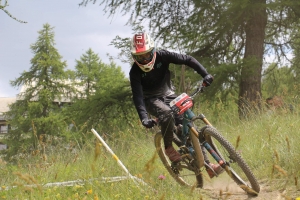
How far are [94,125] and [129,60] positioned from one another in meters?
2.21

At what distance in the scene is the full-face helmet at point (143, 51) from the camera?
4.17 m

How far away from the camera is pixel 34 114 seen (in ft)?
103

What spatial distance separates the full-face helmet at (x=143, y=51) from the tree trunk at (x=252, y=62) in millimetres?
5448

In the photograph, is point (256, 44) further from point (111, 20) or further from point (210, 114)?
point (111, 20)

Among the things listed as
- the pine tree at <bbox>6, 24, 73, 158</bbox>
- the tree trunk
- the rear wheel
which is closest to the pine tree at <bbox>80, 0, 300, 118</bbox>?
the tree trunk

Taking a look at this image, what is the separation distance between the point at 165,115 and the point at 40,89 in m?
30.0

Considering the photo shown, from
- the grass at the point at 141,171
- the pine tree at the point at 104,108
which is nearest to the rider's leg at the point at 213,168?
the grass at the point at 141,171

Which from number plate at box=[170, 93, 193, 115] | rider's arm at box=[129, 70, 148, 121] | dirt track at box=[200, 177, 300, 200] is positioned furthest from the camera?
rider's arm at box=[129, 70, 148, 121]

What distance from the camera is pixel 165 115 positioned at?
4141 mm

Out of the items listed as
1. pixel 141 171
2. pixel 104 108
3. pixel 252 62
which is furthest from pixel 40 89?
pixel 141 171

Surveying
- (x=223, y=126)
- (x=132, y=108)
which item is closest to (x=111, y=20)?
(x=132, y=108)

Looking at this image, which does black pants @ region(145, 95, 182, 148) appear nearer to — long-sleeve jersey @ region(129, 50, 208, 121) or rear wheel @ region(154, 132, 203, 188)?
long-sleeve jersey @ region(129, 50, 208, 121)

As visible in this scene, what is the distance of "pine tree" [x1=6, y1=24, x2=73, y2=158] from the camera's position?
30.9 m

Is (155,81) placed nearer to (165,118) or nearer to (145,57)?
(145,57)
